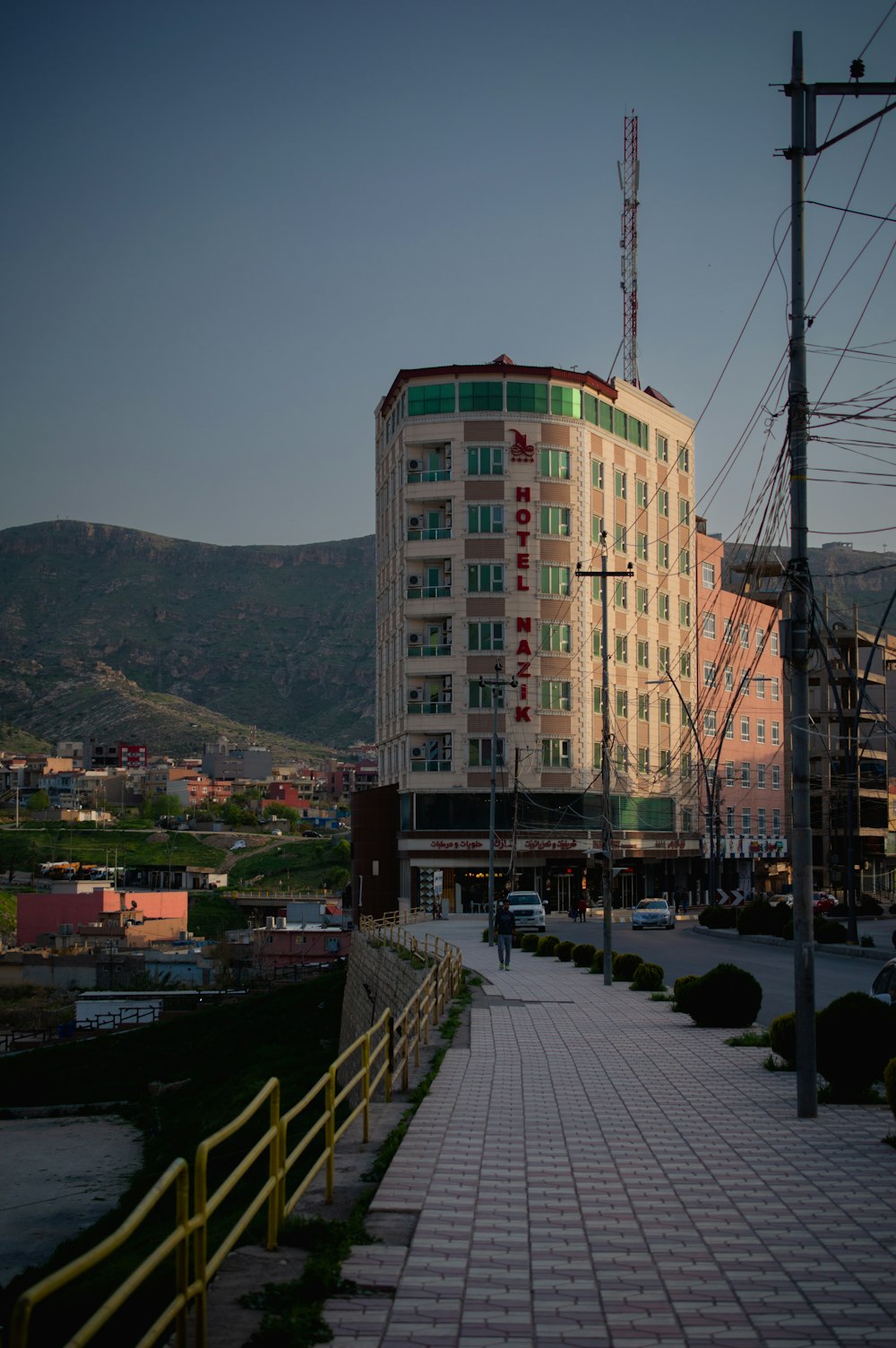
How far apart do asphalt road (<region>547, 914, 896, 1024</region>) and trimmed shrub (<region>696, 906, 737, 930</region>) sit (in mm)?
559

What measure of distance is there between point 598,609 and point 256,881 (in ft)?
285

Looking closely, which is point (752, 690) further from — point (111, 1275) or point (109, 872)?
point (111, 1275)

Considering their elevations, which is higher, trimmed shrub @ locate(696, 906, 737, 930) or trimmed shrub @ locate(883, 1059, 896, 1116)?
trimmed shrub @ locate(883, 1059, 896, 1116)

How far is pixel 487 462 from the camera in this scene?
77375 millimetres

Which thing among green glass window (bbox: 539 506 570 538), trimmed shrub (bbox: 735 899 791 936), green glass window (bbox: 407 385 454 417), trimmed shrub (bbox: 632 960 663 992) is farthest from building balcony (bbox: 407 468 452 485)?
trimmed shrub (bbox: 632 960 663 992)

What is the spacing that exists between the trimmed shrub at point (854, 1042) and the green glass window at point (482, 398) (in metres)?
66.3

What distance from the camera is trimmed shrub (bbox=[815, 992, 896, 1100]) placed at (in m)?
13.8

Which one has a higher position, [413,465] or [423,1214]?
[413,465]

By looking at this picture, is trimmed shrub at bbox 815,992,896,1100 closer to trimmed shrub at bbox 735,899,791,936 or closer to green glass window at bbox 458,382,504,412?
trimmed shrub at bbox 735,899,791,936

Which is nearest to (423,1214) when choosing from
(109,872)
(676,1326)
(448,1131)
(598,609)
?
(676,1326)

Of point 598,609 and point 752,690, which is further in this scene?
point 752,690

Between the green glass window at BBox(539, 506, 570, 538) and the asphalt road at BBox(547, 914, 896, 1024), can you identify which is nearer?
the asphalt road at BBox(547, 914, 896, 1024)

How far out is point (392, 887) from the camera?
79.8 metres

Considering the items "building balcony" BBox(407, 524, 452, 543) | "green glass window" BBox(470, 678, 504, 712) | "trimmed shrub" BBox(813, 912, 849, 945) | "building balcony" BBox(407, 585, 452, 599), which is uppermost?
"building balcony" BBox(407, 524, 452, 543)
